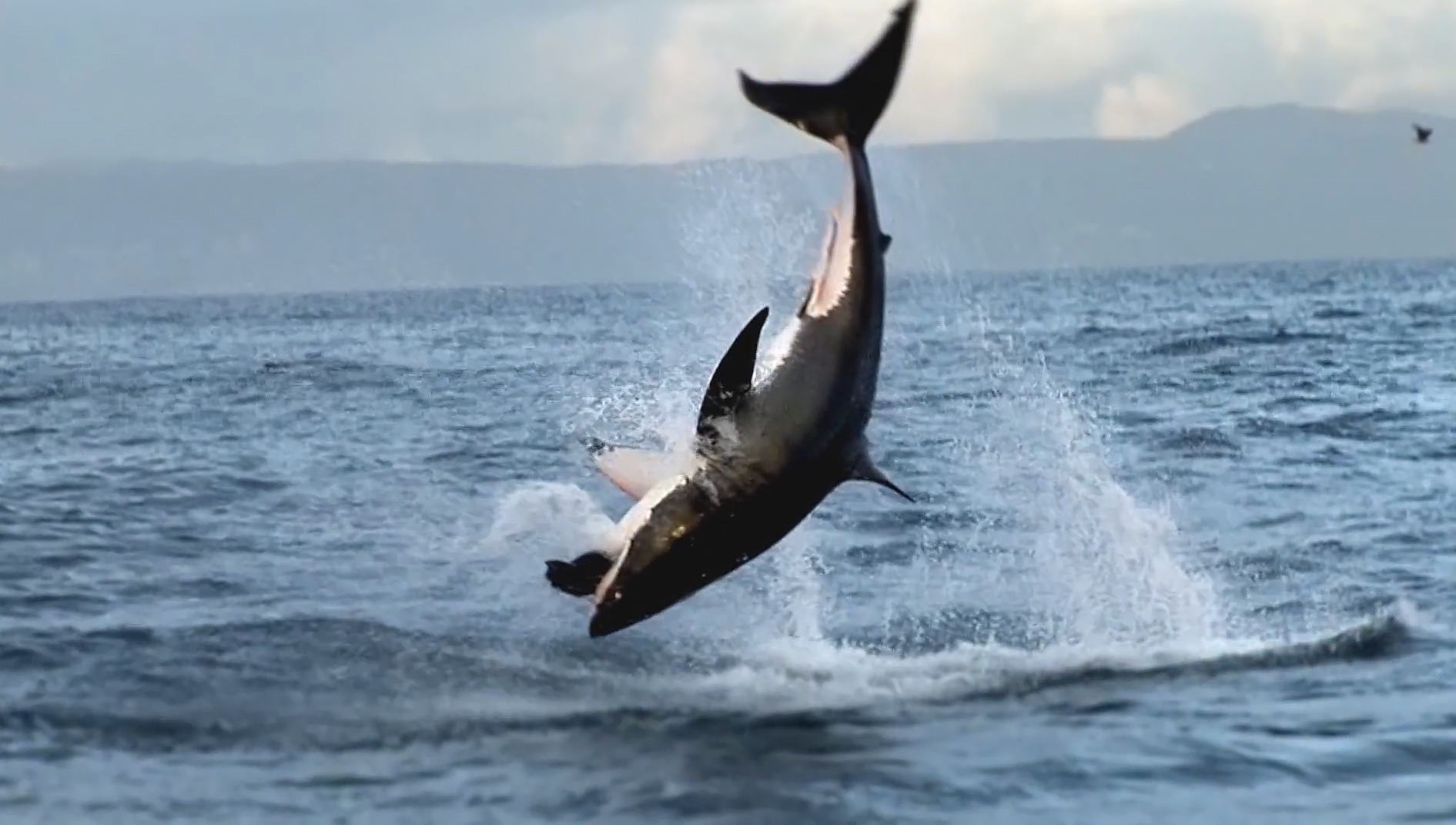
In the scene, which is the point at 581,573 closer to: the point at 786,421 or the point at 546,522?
the point at 786,421

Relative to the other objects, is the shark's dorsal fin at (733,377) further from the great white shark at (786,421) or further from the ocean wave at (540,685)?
the ocean wave at (540,685)

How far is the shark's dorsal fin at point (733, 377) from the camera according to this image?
10438mm

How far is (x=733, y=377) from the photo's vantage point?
10711 millimetres

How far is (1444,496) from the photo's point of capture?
21234mm

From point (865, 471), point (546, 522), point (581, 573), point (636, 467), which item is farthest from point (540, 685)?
point (546, 522)

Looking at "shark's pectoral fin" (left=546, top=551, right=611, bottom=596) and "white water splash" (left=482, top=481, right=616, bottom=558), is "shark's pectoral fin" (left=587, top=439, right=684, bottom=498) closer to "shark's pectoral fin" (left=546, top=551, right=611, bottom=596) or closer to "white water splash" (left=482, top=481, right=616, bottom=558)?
"shark's pectoral fin" (left=546, top=551, right=611, bottom=596)

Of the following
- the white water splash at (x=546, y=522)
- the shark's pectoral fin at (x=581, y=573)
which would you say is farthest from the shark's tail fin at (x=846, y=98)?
the white water splash at (x=546, y=522)

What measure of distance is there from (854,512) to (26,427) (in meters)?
16.7

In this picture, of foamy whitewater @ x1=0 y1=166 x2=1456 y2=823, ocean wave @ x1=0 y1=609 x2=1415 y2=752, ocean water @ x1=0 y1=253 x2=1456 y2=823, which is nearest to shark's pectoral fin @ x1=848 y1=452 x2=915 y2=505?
foamy whitewater @ x1=0 y1=166 x2=1456 y2=823

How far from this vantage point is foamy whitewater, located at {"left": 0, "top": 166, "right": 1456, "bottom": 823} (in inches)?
421

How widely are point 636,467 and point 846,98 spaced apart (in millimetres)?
2259

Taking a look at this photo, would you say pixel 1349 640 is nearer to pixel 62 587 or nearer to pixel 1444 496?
pixel 1444 496

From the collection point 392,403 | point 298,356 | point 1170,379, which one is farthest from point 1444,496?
point 298,356

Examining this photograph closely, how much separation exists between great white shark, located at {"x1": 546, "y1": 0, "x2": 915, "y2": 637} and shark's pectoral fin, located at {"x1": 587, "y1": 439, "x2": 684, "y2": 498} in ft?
0.64
